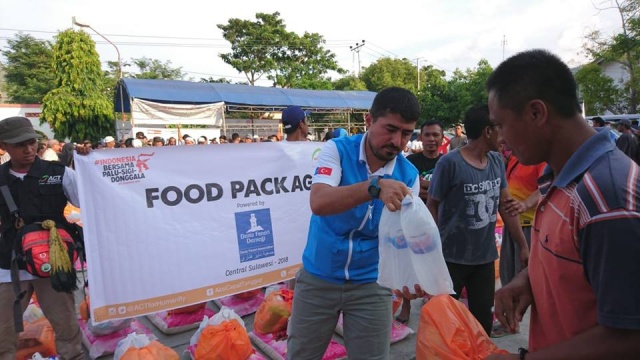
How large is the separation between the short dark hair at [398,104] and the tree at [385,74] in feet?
155

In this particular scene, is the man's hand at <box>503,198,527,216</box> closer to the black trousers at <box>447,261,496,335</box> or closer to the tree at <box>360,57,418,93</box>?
the black trousers at <box>447,261,496,335</box>

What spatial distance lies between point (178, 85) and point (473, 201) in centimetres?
1427

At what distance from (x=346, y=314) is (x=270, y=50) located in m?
39.7

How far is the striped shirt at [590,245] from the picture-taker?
89cm

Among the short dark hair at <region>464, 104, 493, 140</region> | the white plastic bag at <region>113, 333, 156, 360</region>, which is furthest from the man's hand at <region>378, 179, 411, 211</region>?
the white plastic bag at <region>113, 333, 156, 360</region>

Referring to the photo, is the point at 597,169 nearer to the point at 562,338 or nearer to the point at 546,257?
the point at 546,257

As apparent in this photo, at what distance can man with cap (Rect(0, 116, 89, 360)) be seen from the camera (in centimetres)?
292

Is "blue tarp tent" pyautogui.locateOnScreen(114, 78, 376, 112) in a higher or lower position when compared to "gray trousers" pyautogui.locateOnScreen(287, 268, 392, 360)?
higher

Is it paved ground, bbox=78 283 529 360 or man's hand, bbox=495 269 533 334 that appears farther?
paved ground, bbox=78 283 529 360

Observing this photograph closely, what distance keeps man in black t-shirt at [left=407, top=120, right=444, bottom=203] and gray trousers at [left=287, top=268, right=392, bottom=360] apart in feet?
8.41

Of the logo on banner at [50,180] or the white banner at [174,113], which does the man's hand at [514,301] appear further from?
the white banner at [174,113]

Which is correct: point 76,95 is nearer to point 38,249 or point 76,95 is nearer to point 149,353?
point 38,249

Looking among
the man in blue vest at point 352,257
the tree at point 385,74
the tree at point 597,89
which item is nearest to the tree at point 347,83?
the tree at point 385,74

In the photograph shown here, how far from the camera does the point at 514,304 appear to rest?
144 cm
